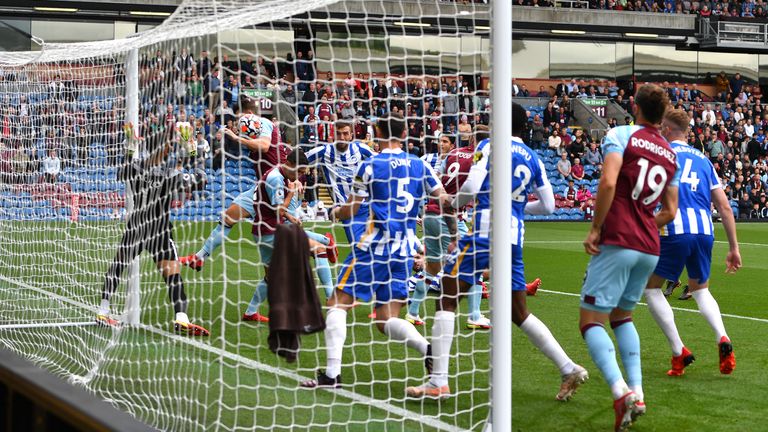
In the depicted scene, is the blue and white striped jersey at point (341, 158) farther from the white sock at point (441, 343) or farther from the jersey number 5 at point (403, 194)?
the white sock at point (441, 343)

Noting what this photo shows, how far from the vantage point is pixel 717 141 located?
33.3 meters

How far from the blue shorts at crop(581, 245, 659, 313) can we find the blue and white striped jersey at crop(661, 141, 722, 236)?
1735 mm

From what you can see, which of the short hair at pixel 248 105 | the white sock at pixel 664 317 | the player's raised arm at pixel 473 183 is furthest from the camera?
the short hair at pixel 248 105

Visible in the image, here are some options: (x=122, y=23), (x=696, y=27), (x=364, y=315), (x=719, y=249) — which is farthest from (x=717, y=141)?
(x=364, y=315)

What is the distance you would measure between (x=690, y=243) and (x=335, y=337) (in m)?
2.68

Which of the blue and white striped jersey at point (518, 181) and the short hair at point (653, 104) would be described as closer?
the short hair at point (653, 104)

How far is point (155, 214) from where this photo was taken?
6980 millimetres

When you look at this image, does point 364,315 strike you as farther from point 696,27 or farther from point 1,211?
point 696,27

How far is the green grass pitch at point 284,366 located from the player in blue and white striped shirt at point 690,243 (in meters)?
0.26

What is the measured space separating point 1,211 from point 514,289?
5285 mm

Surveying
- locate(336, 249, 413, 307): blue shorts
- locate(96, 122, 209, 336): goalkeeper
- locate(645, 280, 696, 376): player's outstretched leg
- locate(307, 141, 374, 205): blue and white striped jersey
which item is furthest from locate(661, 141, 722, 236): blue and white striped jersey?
locate(96, 122, 209, 336): goalkeeper

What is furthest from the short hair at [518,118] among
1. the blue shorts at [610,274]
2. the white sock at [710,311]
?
the white sock at [710,311]

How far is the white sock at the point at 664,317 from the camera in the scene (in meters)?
7.09

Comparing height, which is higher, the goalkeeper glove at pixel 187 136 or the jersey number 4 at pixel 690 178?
the goalkeeper glove at pixel 187 136
